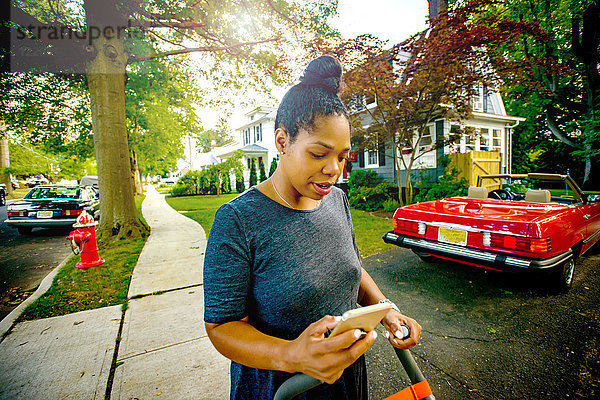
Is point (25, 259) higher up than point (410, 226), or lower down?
lower down

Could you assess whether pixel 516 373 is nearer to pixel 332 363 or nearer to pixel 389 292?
pixel 389 292

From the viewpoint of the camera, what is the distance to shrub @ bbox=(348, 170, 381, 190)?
46.3ft

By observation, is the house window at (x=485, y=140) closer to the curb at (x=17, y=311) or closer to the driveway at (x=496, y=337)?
the driveway at (x=496, y=337)

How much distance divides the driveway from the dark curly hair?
217 centimetres

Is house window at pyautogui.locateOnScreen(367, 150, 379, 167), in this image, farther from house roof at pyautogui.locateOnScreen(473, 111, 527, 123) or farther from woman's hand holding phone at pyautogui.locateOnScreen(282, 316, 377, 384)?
woman's hand holding phone at pyautogui.locateOnScreen(282, 316, 377, 384)

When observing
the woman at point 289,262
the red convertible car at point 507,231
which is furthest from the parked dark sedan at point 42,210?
the woman at point 289,262

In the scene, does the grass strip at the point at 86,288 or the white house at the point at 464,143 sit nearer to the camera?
the grass strip at the point at 86,288

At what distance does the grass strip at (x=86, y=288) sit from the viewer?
3.59 m

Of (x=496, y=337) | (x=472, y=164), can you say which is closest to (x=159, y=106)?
(x=472, y=164)

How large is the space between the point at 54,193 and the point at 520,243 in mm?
11845

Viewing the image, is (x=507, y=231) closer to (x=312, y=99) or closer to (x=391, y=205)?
(x=312, y=99)

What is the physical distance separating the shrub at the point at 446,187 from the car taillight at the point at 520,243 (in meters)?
7.16

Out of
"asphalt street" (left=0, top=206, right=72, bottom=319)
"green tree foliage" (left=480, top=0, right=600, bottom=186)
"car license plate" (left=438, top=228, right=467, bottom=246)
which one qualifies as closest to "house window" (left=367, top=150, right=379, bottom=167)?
"green tree foliage" (left=480, top=0, right=600, bottom=186)

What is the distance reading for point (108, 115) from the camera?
21.5 feet
